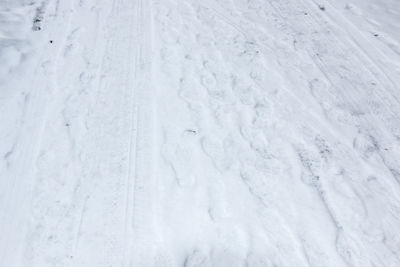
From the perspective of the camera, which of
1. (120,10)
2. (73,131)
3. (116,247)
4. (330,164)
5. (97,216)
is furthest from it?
(120,10)

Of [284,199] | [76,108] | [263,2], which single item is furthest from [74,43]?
[284,199]

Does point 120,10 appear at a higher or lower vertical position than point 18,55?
higher

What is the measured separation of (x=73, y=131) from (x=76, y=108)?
0.30m

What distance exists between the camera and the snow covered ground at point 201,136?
237cm

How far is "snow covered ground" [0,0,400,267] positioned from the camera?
2373 millimetres

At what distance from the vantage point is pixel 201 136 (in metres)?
3.03

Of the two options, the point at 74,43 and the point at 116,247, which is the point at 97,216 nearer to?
the point at 116,247

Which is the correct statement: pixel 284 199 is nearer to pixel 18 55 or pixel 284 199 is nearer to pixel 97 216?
pixel 97 216

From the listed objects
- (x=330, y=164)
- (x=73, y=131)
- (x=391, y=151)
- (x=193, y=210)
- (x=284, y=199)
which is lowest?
(x=73, y=131)

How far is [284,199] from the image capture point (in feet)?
8.46

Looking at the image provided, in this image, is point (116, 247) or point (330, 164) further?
point (330, 164)

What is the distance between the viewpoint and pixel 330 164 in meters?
2.79

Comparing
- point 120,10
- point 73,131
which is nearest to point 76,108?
point 73,131

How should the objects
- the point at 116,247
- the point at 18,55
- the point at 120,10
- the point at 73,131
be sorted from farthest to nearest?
the point at 120,10
the point at 18,55
the point at 73,131
the point at 116,247
